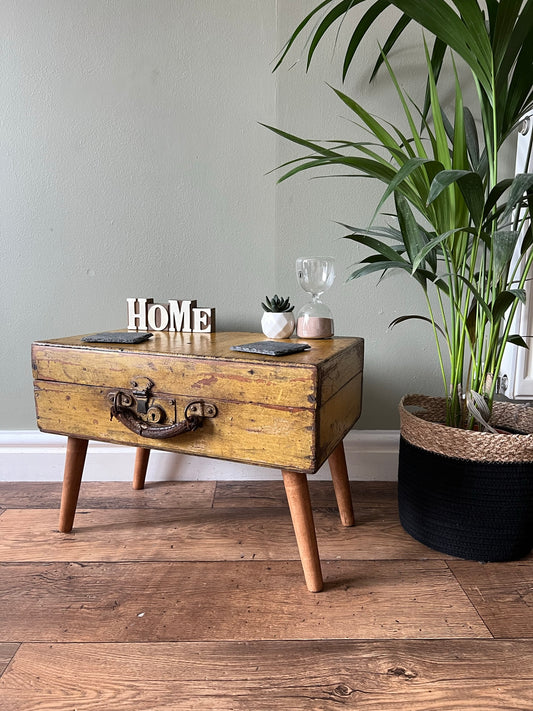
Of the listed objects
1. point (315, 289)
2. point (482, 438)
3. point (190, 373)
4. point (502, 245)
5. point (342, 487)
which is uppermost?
point (502, 245)

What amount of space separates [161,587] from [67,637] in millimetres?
189

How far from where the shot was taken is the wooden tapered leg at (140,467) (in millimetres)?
1373

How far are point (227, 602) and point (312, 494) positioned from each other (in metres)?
0.52

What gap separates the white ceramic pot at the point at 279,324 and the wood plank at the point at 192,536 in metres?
0.48

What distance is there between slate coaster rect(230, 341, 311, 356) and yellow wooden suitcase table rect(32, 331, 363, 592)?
1 centimetres

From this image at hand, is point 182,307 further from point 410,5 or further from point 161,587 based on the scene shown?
point 410,5

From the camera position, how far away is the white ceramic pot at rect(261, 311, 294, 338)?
3.71 feet

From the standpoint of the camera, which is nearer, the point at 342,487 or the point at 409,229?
the point at 409,229

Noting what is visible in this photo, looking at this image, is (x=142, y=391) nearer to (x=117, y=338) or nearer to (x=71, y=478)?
(x=117, y=338)

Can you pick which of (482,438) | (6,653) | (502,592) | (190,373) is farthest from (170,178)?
(502,592)

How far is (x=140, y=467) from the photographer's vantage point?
138cm

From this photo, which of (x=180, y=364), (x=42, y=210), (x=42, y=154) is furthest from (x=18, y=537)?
(x=42, y=154)

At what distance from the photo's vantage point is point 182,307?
1225 mm

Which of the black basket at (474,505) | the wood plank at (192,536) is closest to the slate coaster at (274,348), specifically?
the black basket at (474,505)
